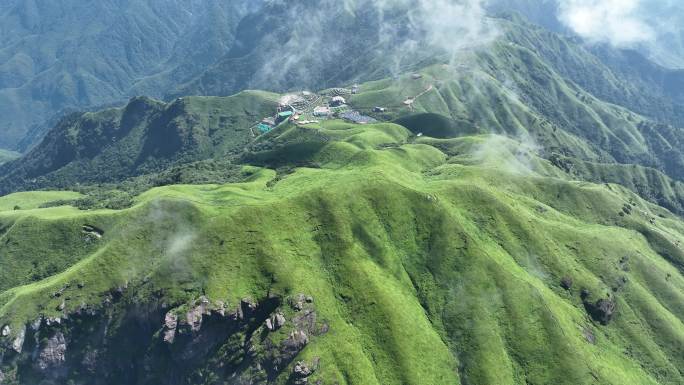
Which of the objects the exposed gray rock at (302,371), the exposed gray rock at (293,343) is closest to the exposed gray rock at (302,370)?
the exposed gray rock at (302,371)

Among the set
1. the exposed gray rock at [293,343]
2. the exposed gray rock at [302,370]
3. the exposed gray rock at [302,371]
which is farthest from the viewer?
the exposed gray rock at [293,343]

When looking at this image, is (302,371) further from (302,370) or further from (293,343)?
(293,343)

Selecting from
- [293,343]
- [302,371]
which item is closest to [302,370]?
[302,371]

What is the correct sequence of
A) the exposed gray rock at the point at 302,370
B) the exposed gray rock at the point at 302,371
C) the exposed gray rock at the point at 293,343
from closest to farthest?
1. the exposed gray rock at the point at 302,371
2. the exposed gray rock at the point at 302,370
3. the exposed gray rock at the point at 293,343

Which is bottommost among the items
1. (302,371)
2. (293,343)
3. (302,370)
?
(302,371)

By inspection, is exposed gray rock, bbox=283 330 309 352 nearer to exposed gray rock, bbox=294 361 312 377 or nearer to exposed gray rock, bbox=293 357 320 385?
exposed gray rock, bbox=293 357 320 385

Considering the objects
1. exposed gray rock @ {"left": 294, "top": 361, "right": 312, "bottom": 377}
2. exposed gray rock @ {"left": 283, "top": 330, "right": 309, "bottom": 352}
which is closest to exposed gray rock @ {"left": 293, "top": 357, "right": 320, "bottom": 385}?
exposed gray rock @ {"left": 294, "top": 361, "right": 312, "bottom": 377}

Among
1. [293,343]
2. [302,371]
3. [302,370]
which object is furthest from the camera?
[293,343]

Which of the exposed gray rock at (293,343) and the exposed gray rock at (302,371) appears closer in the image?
the exposed gray rock at (302,371)

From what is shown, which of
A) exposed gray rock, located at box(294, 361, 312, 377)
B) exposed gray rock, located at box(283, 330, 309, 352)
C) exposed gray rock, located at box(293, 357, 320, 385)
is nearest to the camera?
exposed gray rock, located at box(293, 357, 320, 385)

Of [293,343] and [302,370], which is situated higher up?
[293,343]

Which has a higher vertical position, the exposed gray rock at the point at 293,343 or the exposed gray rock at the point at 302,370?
the exposed gray rock at the point at 293,343

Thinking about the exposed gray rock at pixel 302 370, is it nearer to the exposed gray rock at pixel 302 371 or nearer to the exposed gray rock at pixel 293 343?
the exposed gray rock at pixel 302 371
